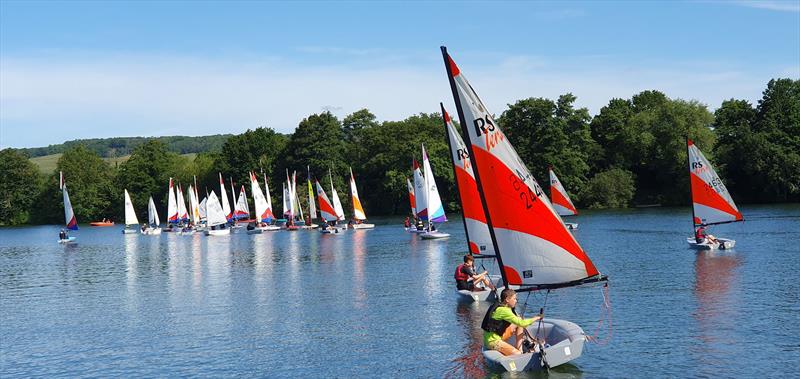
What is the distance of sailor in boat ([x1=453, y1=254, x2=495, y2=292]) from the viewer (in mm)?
31641

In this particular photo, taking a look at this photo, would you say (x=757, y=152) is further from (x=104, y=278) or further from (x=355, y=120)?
(x=104, y=278)

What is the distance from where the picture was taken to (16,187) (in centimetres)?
16850

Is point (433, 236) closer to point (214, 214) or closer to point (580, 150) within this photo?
point (214, 214)

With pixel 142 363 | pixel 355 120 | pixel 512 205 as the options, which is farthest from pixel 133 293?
pixel 355 120

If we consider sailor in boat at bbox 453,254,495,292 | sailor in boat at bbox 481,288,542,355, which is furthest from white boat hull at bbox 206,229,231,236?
sailor in boat at bbox 481,288,542,355

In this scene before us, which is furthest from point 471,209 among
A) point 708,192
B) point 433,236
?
point 433,236

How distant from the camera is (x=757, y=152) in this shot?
108688 millimetres

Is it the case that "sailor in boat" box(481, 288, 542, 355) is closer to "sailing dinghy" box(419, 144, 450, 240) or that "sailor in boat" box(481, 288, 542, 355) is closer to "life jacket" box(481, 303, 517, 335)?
"life jacket" box(481, 303, 517, 335)

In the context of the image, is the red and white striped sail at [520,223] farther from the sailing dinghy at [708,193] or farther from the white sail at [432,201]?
the white sail at [432,201]

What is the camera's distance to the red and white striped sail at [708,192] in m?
50.3

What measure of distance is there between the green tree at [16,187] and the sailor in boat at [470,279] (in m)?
156

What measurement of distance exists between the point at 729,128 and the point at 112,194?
116m

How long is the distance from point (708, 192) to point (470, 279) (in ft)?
82.0

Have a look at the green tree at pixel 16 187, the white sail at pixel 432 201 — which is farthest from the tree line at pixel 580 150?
the white sail at pixel 432 201
